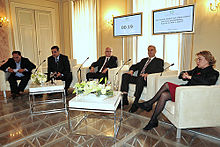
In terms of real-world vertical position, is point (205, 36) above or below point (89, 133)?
above

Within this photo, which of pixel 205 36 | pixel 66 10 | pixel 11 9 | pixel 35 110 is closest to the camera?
pixel 35 110

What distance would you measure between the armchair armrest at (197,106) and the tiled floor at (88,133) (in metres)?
0.27

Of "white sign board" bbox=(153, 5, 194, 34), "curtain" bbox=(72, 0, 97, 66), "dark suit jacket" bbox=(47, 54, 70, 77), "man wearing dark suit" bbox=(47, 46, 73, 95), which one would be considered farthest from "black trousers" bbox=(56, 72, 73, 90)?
"white sign board" bbox=(153, 5, 194, 34)

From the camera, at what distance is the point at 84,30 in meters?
6.08

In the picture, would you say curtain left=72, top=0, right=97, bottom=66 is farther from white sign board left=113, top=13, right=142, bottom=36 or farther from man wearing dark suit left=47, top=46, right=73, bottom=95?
man wearing dark suit left=47, top=46, right=73, bottom=95

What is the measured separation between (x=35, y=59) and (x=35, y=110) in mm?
3695

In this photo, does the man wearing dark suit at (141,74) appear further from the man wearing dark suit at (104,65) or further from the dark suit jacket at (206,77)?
the dark suit jacket at (206,77)

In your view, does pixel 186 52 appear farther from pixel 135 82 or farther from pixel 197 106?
pixel 197 106

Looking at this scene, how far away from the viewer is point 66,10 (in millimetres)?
6586

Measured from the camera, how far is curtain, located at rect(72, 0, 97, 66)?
577 cm

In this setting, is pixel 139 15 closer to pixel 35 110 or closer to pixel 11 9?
pixel 35 110

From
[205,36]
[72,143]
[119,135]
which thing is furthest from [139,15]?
[72,143]

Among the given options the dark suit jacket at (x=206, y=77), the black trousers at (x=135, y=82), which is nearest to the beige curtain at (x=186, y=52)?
the black trousers at (x=135, y=82)

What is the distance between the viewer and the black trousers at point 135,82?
2.98 metres
